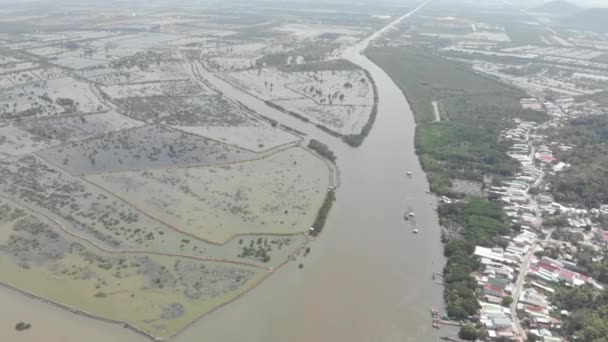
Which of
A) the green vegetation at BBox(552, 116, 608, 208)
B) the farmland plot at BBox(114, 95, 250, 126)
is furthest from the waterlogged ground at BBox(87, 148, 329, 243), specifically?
the green vegetation at BBox(552, 116, 608, 208)

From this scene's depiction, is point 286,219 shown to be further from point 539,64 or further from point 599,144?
point 539,64

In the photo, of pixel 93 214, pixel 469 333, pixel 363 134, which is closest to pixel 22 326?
pixel 93 214

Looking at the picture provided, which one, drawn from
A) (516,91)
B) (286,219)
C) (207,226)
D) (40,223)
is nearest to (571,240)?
(286,219)

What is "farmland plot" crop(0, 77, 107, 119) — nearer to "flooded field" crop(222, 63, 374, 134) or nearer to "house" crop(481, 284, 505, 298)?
"flooded field" crop(222, 63, 374, 134)

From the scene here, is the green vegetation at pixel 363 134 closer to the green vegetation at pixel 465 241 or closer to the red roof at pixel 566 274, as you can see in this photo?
the green vegetation at pixel 465 241

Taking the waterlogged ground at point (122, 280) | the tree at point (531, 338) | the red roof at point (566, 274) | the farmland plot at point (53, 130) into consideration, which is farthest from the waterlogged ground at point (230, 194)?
the red roof at point (566, 274)

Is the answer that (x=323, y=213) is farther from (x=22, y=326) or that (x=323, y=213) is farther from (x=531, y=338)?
(x=22, y=326)
